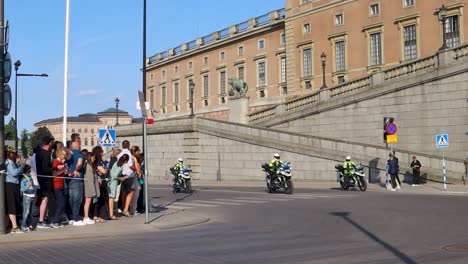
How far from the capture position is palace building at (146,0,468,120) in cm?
4478

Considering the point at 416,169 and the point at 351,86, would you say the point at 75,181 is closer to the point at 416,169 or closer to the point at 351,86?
the point at 416,169

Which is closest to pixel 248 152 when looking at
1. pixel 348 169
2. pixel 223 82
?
pixel 348 169

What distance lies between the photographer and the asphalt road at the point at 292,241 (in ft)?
30.6

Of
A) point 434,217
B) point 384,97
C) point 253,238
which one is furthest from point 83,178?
point 384,97

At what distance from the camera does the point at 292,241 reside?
436 inches

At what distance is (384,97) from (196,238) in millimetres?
26125

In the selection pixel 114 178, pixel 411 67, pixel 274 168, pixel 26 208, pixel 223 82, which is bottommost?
pixel 26 208

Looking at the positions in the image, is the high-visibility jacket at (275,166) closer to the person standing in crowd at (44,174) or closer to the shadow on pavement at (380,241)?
the shadow on pavement at (380,241)

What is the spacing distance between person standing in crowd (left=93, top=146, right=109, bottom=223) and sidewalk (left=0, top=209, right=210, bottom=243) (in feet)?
→ 1.39

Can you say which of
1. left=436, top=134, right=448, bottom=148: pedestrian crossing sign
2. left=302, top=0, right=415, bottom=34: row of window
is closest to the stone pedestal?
left=302, top=0, right=415, bottom=34: row of window

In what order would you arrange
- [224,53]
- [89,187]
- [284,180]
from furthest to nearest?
[224,53]
[284,180]
[89,187]

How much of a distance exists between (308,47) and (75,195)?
1725 inches

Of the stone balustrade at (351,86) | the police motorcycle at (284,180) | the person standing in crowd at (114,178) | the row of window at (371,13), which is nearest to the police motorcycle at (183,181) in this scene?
the police motorcycle at (284,180)

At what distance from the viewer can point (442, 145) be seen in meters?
27.0
